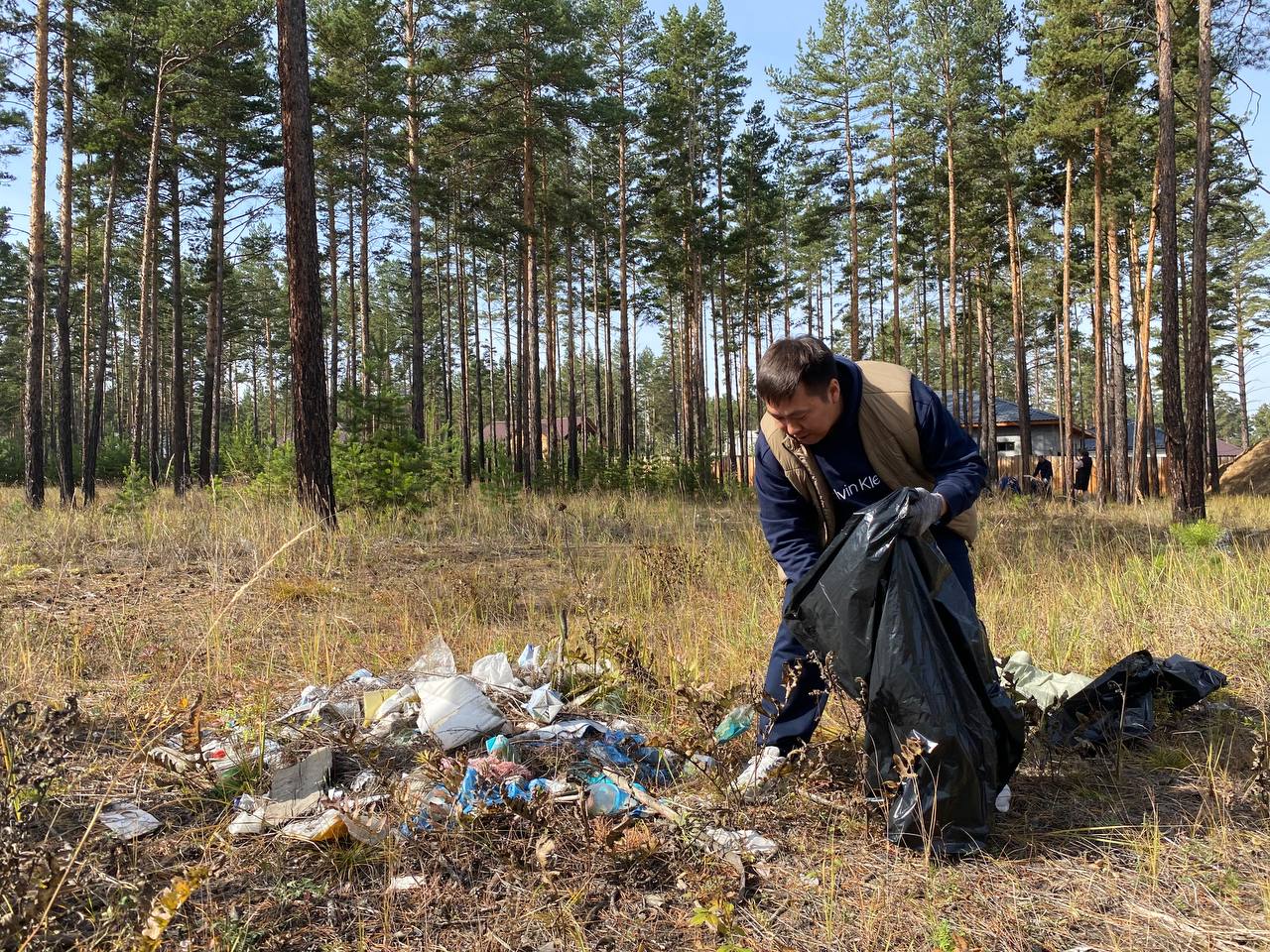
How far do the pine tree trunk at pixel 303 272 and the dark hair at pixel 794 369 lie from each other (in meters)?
6.07

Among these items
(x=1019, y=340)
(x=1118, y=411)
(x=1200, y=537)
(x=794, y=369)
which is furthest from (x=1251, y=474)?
(x=794, y=369)

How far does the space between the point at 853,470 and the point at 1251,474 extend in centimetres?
2936

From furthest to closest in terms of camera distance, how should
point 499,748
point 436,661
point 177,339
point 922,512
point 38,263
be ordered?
point 177,339, point 38,263, point 436,661, point 499,748, point 922,512

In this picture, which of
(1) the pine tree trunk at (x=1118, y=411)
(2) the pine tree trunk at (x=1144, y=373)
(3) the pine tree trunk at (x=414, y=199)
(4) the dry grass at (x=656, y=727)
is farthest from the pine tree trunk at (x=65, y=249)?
(2) the pine tree trunk at (x=1144, y=373)

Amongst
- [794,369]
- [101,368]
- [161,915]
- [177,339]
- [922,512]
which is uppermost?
[177,339]

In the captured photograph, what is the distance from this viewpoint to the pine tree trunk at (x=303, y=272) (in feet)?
24.5

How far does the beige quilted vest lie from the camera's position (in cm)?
262

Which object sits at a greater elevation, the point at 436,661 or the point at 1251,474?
the point at 1251,474

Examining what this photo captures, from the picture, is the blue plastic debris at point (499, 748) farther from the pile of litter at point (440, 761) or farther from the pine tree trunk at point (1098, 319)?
the pine tree trunk at point (1098, 319)

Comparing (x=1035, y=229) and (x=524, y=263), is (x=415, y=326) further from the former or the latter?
(x=1035, y=229)

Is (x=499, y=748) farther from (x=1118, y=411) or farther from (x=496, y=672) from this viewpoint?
(x=1118, y=411)

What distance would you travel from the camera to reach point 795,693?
9.27ft

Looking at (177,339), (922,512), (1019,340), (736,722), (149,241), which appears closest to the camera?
(922,512)

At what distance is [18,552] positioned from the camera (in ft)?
20.5
